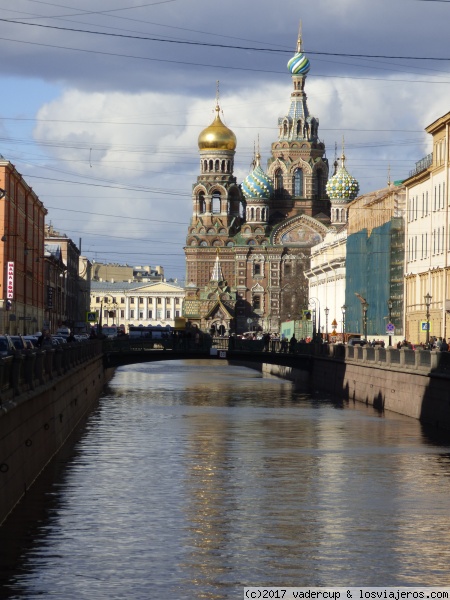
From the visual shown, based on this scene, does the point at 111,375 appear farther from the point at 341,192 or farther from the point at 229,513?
the point at 341,192

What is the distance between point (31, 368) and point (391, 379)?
27467mm

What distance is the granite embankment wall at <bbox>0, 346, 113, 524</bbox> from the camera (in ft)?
88.8

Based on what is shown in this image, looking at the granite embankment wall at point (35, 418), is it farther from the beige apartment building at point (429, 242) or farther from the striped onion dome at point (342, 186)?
the striped onion dome at point (342, 186)

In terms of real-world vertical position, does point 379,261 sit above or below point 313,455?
above

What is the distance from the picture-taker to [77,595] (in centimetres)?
2088

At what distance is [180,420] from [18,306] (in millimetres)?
46918

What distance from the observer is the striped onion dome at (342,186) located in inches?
7638

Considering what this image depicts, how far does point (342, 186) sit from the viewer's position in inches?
7633

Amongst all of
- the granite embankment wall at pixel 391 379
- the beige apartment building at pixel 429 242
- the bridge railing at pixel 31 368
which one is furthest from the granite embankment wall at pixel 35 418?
the beige apartment building at pixel 429 242

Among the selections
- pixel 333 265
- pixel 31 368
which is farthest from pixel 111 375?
pixel 31 368

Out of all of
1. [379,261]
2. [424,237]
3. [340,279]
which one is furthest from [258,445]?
[340,279]

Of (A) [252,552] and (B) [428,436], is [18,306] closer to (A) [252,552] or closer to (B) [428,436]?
(B) [428,436]

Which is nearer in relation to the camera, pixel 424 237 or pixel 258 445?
pixel 258 445

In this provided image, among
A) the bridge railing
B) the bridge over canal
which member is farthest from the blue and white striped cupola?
the bridge railing
